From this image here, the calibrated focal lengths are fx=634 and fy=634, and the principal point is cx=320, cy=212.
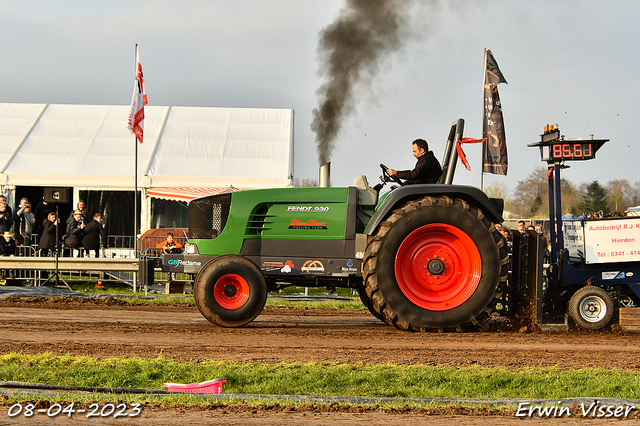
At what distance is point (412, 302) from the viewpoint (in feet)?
24.3

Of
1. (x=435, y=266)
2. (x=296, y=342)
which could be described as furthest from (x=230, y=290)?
(x=435, y=266)

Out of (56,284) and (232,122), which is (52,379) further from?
(232,122)

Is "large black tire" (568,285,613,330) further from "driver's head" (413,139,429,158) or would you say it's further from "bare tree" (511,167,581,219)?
"bare tree" (511,167,581,219)

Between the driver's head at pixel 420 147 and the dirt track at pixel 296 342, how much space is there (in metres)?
2.22

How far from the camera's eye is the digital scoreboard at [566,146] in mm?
7996

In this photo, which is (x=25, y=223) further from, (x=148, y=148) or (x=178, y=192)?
(x=148, y=148)

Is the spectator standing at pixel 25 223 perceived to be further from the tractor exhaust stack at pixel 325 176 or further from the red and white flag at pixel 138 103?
the tractor exhaust stack at pixel 325 176

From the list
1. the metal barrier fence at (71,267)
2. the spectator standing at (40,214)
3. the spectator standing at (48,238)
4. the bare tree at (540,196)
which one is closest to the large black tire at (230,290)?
the metal barrier fence at (71,267)

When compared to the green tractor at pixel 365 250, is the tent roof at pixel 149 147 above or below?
above

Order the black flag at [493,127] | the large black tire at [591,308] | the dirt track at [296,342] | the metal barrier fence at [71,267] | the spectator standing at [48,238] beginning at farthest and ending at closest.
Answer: the black flag at [493,127] → the spectator standing at [48,238] → the metal barrier fence at [71,267] → the large black tire at [591,308] → the dirt track at [296,342]

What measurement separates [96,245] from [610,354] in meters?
11.5

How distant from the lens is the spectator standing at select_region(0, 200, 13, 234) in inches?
570

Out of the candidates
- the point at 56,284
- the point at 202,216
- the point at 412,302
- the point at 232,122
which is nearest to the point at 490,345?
the point at 412,302

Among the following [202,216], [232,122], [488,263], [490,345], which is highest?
[232,122]
